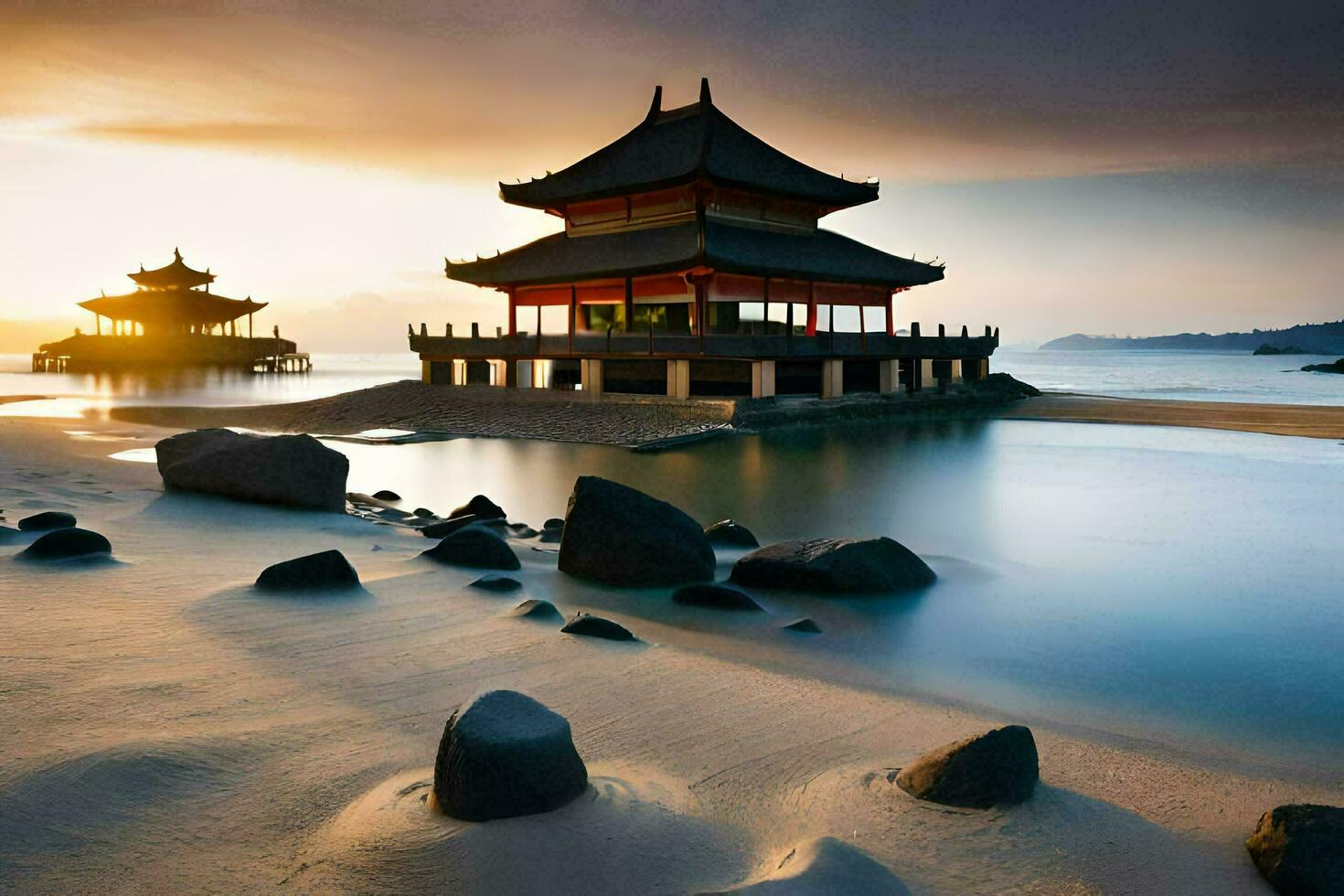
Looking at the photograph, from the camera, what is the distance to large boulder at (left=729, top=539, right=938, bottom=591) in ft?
28.5

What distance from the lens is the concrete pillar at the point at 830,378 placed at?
32625 millimetres

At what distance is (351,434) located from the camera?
2692 centimetres

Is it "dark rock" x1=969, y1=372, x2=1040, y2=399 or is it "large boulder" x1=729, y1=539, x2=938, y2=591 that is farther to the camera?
"dark rock" x1=969, y1=372, x2=1040, y2=399

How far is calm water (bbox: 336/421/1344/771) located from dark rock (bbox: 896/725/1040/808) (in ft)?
6.16

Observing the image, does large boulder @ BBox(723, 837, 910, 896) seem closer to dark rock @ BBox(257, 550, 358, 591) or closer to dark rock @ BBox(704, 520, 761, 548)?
dark rock @ BBox(257, 550, 358, 591)

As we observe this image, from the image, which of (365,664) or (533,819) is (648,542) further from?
(533,819)

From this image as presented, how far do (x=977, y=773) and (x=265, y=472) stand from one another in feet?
31.4

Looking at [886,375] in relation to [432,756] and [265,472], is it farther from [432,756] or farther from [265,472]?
[432,756]

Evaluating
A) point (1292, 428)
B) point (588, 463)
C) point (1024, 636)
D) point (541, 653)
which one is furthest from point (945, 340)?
point (541, 653)

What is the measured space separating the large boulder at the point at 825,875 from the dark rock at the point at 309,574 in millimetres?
4831

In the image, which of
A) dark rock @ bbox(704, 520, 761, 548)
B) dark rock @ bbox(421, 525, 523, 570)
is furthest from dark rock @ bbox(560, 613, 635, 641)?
dark rock @ bbox(704, 520, 761, 548)

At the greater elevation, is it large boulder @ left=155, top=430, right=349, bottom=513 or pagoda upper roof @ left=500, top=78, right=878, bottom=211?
pagoda upper roof @ left=500, top=78, right=878, bottom=211

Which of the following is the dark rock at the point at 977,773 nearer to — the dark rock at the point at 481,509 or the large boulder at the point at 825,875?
the large boulder at the point at 825,875

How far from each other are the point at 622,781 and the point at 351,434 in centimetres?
2512
